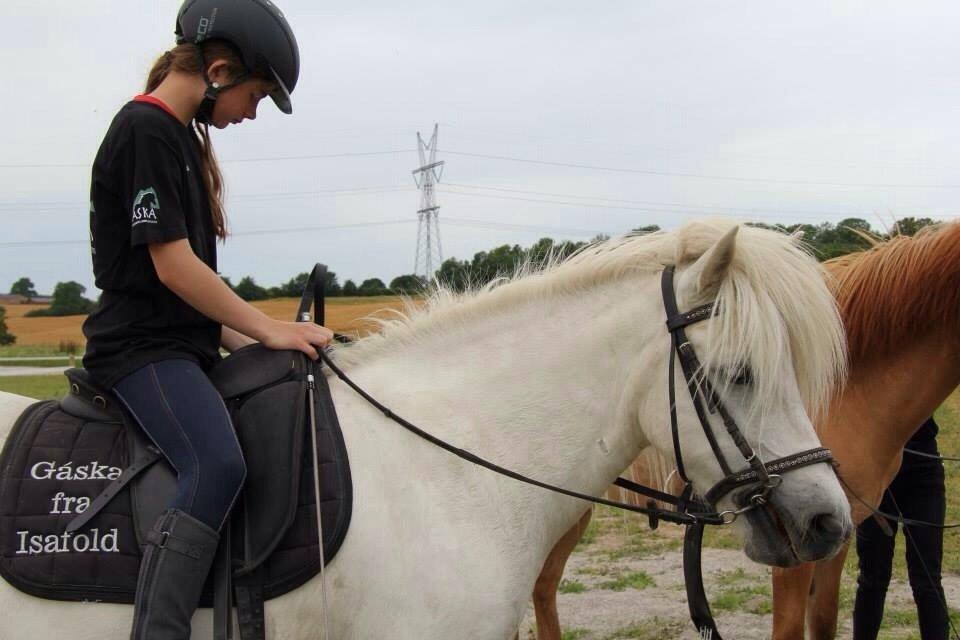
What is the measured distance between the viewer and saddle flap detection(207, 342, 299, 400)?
2537mm

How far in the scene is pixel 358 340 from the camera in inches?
114

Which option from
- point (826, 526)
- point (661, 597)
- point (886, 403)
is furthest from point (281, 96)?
Result: point (661, 597)

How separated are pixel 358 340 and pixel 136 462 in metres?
0.86

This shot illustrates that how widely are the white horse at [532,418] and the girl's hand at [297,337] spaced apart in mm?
173

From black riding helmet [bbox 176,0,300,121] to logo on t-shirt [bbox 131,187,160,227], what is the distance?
0.45 meters

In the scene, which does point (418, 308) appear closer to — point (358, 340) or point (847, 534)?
point (358, 340)

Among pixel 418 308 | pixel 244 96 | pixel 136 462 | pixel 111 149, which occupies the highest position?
pixel 244 96

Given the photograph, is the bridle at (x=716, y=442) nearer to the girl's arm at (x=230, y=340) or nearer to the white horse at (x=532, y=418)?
the white horse at (x=532, y=418)

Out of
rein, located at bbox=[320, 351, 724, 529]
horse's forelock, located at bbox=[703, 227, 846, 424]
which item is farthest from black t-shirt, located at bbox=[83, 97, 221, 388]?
horse's forelock, located at bbox=[703, 227, 846, 424]

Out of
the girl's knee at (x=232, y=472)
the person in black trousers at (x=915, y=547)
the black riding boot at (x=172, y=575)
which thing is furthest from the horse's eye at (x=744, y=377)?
the person in black trousers at (x=915, y=547)

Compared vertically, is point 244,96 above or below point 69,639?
above

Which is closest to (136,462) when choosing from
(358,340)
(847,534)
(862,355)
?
(358,340)

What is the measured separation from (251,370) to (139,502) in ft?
1.69

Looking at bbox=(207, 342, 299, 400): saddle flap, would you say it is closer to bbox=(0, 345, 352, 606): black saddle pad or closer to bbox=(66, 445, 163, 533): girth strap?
bbox=(0, 345, 352, 606): black saddle pad
